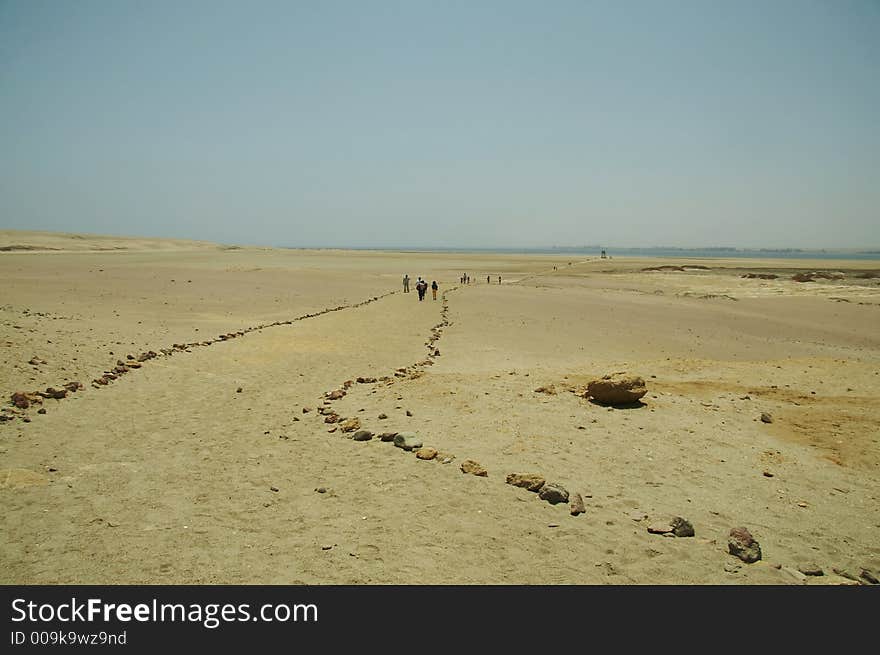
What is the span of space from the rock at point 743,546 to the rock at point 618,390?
462cm

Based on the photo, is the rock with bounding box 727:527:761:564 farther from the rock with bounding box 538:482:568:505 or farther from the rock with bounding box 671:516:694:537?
the rock with bounding box 538:482:568:505

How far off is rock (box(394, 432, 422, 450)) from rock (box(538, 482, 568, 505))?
7.16 ft

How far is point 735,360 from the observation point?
53.3 feet

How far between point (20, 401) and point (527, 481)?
355 inches

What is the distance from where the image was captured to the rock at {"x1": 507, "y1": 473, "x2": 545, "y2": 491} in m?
6.29

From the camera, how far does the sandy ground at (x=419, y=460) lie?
4.83 m

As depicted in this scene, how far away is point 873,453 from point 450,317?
17.7 m

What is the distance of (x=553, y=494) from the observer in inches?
236

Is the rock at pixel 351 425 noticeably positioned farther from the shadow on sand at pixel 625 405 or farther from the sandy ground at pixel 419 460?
the shadow on sand at pixel 625 405

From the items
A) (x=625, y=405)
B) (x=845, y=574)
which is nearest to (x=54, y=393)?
(x=625, y=405)

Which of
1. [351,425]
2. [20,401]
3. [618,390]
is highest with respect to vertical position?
[618,390]

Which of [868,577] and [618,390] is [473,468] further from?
[618,390]
